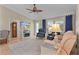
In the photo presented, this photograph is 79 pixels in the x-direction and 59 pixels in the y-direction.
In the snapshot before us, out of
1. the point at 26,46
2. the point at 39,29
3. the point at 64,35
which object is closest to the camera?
the point at 39,29

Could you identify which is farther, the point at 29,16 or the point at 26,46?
the point at 26,46

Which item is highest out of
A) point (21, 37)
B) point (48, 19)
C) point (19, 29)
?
point (48, 19)

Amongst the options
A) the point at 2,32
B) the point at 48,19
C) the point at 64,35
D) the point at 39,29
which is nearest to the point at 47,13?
the point at 48,19

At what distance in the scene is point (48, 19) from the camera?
2.02m

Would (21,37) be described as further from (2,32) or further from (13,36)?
(2,32)

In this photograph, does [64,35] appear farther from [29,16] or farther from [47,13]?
[29,16]

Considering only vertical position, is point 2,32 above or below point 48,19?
below

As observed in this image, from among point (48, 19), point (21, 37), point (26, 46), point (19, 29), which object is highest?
point (48, 19)
